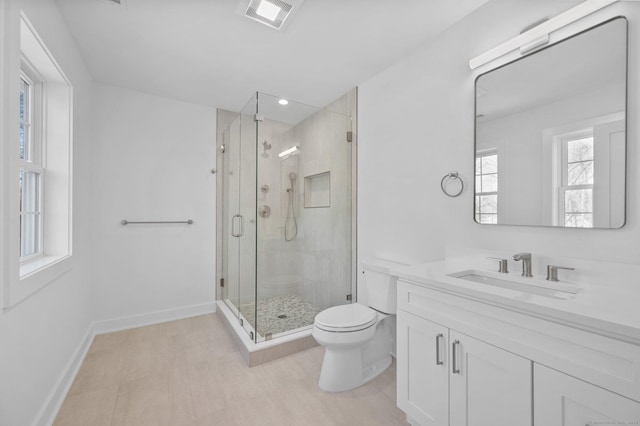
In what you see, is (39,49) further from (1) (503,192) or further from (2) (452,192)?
(1) (503,192)

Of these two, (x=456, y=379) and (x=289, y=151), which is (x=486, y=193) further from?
(x=289, y=151)

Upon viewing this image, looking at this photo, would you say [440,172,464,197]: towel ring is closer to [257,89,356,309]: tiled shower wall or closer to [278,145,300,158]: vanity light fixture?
[257,89,356,309]: tiled shower wall

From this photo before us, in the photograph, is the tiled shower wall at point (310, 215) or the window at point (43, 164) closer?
the window at point (43, 164)

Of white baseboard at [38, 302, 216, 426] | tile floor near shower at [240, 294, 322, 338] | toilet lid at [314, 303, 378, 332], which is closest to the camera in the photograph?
white baseboard at [38, 302, 216, 426]

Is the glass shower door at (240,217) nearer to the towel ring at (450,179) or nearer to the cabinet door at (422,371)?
the cabinet door at (422,371)

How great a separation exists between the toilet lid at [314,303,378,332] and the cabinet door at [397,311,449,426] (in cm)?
36

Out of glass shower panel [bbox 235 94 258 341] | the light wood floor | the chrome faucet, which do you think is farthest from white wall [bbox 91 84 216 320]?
the chrome faucet

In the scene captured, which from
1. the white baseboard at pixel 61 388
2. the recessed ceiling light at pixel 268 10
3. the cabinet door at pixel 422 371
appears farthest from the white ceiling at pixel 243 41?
the white baseboard at pixel 61 388

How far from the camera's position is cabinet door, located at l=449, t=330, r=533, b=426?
3.27 feet

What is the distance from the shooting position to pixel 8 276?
1.11 metres

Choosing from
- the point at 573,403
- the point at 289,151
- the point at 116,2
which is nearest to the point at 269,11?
the point at 116,2

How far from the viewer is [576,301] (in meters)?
0.97

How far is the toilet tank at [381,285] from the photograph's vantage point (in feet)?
6.50

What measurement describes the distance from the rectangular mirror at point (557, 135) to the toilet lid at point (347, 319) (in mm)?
963
